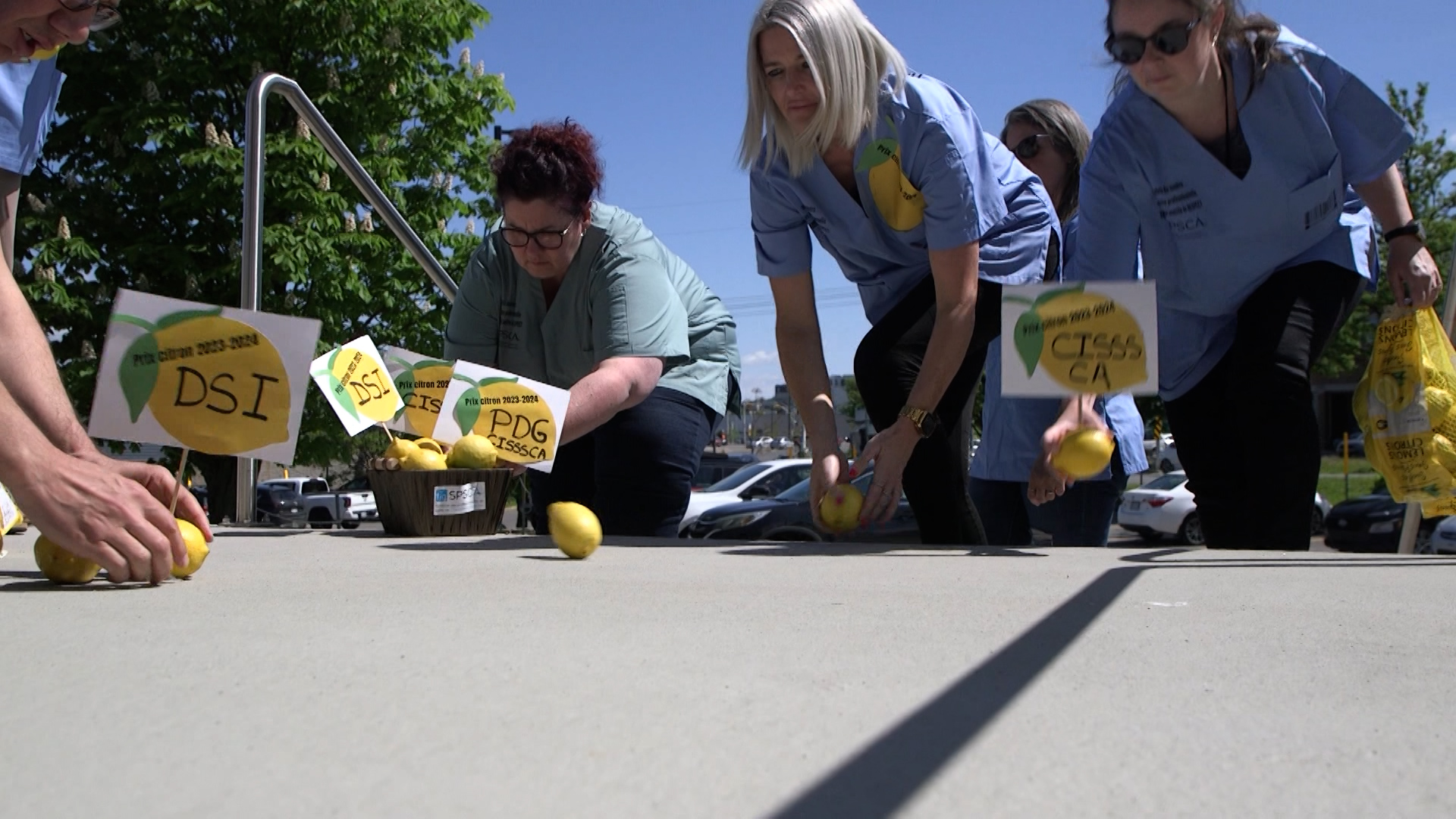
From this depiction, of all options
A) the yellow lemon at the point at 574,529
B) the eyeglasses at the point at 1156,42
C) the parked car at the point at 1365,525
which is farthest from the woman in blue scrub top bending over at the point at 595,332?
the parked car at the point at 1365,525

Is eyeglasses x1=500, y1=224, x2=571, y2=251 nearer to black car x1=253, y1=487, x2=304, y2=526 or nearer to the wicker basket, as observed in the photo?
the wicker basket

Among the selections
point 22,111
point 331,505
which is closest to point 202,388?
point 22,111

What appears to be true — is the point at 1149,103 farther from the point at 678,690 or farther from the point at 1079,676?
the point at 678,690

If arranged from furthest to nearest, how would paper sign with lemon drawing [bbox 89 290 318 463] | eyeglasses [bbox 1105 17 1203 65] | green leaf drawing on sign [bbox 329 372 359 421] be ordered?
green leaf drawing on sign [bbox 329 372 359 421]
eyeglasses [bbox 1105 17 1203 65]
paper sign with lemon drawing [bbox 89 290 318 463]

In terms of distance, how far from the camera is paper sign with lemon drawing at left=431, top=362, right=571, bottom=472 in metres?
3.20

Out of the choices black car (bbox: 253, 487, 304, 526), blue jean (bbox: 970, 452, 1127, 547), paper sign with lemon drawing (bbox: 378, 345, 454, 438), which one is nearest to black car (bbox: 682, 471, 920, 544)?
blue jean (bbox: 970, 452, 1127, 547)

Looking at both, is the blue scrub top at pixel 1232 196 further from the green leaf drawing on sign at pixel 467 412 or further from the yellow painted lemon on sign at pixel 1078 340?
the green leaf drawing on sign at pixel 467 412

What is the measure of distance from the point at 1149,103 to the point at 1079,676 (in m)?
1.79

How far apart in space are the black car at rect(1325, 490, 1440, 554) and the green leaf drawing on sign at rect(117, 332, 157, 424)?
16.8 metres

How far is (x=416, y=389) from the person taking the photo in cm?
359

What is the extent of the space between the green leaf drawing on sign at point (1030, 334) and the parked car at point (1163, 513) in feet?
57.0

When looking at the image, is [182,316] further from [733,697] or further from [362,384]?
[733,697]

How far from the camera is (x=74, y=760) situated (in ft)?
3.58

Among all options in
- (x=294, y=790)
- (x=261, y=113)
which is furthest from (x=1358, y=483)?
(x=294, y=790)
